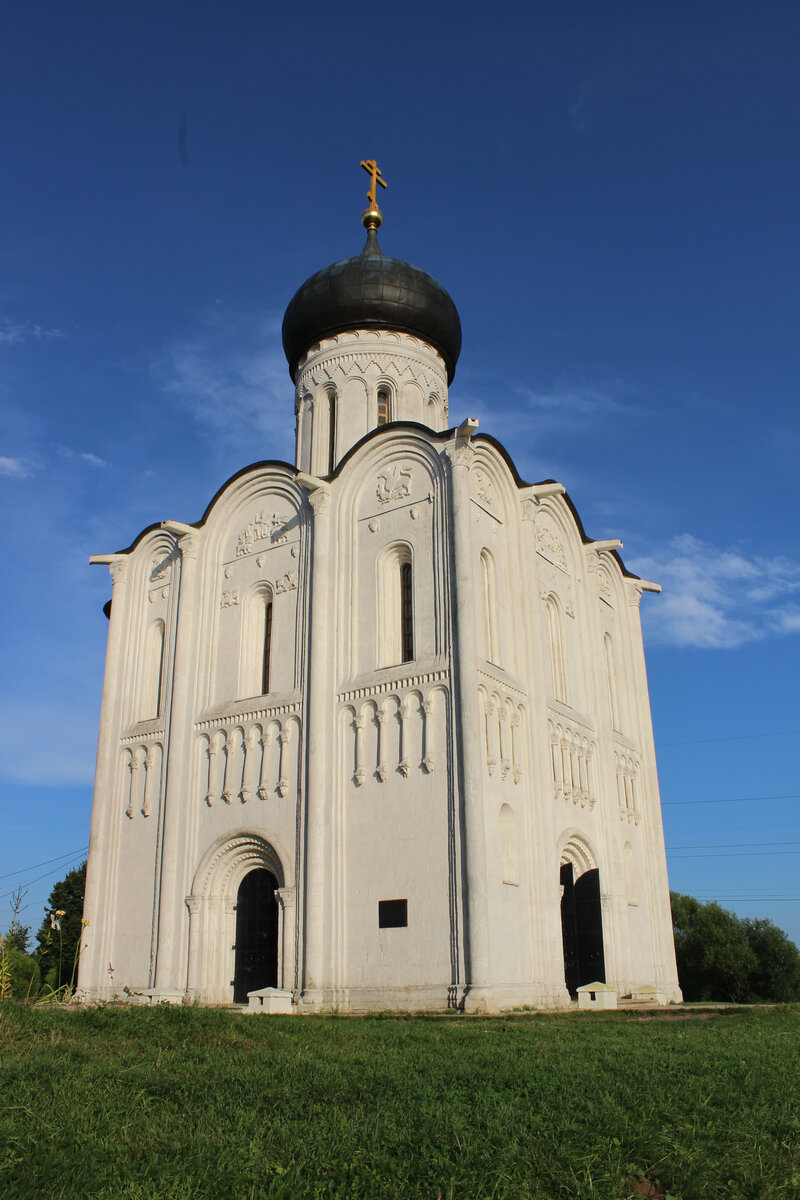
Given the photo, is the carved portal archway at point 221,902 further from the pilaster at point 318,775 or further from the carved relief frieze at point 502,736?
the carved relief frieze at point 502,736

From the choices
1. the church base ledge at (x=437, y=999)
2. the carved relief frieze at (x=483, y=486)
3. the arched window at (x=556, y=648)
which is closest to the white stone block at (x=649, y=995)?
the church base ledge at (x=437, y=999)

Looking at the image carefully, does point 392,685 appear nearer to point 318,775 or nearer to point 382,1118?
point 318,775

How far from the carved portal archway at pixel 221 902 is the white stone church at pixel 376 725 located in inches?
1.4

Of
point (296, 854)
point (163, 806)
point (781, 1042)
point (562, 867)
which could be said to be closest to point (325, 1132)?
point (781, 1042)

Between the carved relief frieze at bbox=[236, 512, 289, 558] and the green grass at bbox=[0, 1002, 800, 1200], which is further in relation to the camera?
the carved relief frieze at bbox=[236, 512, 289, 558]

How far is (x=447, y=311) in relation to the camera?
1864 cm

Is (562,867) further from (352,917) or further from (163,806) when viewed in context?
(163,806)

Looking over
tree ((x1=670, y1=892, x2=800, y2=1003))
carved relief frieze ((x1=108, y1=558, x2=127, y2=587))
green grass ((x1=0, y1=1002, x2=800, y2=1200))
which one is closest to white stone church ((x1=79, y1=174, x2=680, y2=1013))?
carved relief frieze ((x1=108, y1=558, x2=127, y2=587))

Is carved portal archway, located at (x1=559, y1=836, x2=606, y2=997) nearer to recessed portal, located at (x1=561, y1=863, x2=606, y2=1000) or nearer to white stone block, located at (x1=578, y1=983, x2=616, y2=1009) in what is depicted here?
recessed portal, located at (x1=561, y1=863, x2=606, y2=1000)

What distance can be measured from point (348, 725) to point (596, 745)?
454 cm

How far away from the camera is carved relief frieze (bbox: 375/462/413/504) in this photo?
14.8 metres

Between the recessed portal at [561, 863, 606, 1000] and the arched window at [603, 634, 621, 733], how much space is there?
3.53 metres

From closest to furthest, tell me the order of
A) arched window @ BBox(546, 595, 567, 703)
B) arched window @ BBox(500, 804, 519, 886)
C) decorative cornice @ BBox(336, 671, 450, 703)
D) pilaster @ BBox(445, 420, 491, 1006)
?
pilaster @ BBox(445, 420, 491, 1006) → arched window @ BBox(500, 804, 519, 886) → decorative cornice @ BBox(336, 671, 450, 703) → arched window @ BBox(546, 595, 567, 703)

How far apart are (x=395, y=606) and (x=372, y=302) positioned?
21.8 feet
